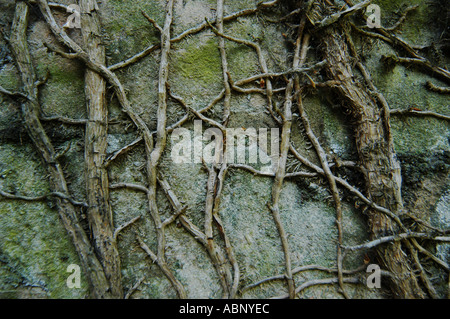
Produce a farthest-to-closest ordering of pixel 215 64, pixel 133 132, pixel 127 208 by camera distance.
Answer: pixel 215 64 < pixel 133 132 < pixel 127 208

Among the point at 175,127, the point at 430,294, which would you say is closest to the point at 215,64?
the point at 175,127

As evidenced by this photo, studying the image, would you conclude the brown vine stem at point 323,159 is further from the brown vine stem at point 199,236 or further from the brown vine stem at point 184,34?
the brown vine stem at point 199,236

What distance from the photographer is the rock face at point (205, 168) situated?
1.41 metres

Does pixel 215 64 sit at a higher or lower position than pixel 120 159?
higher

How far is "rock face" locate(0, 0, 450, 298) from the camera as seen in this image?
1.41 m

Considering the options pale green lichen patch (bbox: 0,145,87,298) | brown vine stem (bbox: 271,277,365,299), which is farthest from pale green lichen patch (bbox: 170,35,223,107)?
brown vine stem (bbox: 271,277,365,299)

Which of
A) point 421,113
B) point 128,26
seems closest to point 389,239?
point 421,113

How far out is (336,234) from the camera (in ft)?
5.00

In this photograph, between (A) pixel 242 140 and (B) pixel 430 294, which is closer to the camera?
(B) pixel 430 294

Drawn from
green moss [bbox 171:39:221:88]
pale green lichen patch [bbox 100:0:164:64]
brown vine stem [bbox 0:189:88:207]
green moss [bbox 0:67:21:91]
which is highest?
pale green lichen patch [bbox 100:0:164:64]

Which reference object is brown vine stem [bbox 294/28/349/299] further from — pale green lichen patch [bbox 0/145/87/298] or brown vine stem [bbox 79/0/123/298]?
pale green lichen patch [bbox 0/145/87/298]

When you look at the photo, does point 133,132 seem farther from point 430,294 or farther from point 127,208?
point 430,294

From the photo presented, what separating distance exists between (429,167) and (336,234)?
2.67 feet

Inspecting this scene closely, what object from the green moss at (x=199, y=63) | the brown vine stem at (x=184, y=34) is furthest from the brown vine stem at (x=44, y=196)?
the green moss at (x=199, y=63)
